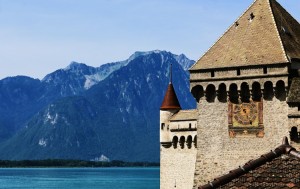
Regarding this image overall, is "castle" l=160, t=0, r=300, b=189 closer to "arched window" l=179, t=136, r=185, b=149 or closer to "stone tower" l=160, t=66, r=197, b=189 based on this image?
"stone tower" l=160, t=66, r=197, b=189

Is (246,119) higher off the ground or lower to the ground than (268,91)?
lower

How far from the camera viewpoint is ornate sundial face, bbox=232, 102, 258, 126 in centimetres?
3700

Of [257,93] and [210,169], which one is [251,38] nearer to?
[257,93]

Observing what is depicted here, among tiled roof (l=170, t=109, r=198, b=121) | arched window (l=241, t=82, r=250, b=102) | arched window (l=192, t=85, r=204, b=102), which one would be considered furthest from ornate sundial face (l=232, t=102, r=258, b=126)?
tiled roof (l=170, t=109, r=198, b=121)

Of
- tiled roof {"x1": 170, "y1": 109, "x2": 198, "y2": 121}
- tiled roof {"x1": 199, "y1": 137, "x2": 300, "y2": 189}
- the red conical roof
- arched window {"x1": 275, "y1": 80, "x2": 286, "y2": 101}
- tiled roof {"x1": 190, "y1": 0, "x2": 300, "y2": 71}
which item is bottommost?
tiled roof {"x1": 199, "y1": 137, "x2": 300, "y2": 189}

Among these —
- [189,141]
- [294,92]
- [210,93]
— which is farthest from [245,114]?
[189,141]

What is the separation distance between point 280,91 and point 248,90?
6.15ft

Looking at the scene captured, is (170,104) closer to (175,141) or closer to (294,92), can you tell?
(175,141)

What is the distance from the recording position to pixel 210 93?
39125 millimetres

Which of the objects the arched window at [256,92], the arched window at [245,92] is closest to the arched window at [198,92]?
the arched window at [245,92]

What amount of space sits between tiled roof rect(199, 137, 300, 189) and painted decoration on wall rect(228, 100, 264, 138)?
21731mm

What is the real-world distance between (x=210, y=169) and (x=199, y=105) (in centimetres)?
371

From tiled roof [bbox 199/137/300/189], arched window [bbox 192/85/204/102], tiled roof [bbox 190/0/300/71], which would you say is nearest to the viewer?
tiled roof [bbox 199/137/300/189]

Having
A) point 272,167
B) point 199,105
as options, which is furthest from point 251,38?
point 272,167
